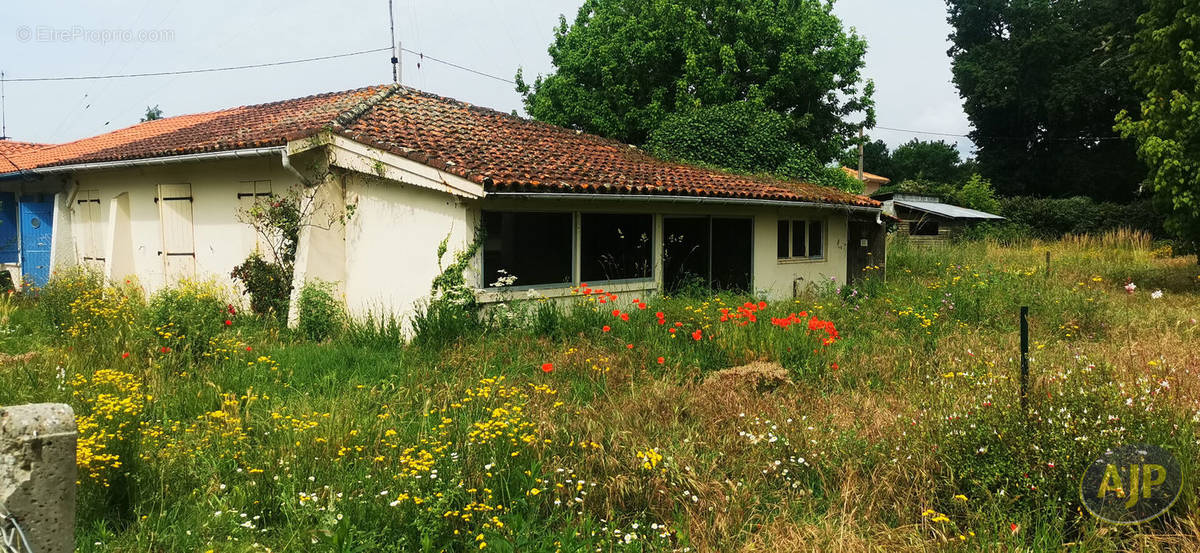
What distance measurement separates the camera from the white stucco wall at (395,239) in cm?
887

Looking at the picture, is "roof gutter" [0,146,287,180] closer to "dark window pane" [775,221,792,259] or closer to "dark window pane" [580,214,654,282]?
"dark window pane" [580,214,654,282]

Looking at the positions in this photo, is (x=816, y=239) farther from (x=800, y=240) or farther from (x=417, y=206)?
(x=417, y=206)

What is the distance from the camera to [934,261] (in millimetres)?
17906

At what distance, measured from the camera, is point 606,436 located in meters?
4.70

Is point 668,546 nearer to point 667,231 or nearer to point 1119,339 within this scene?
point 1119,339

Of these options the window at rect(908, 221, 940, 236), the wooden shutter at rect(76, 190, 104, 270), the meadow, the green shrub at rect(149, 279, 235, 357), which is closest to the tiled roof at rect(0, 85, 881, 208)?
the wooden shutter at rect(76, 190, 104, 270)

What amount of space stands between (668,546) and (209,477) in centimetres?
266

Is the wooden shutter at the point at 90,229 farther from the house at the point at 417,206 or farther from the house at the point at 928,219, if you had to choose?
the house at the point at 928,219

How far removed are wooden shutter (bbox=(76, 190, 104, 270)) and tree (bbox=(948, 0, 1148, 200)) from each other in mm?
36925

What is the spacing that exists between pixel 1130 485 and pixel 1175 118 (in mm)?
12150

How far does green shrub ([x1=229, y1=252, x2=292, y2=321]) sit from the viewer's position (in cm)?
1025

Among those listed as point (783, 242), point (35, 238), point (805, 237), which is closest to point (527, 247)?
point (783, 242)

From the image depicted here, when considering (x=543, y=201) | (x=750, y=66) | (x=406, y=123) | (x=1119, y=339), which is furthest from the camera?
(x=750, y=66)

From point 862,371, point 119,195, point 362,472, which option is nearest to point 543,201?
point 862,371
